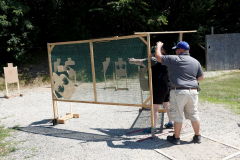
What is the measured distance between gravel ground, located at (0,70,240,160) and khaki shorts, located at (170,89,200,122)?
Result: 1.80ft

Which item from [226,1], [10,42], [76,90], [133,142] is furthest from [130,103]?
[226,1]

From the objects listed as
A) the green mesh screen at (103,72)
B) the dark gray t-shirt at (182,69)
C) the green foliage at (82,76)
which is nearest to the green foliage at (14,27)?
the green mesh screen at (103,72)

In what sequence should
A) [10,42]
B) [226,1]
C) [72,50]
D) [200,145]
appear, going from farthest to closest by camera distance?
[226,1]
[10,42]
[72,50]
[200,145]

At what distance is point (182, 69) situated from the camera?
3.64 metres

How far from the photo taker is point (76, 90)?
5227 mm

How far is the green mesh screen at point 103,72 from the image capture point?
4328 millimetres

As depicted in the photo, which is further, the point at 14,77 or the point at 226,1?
the point at 226,1

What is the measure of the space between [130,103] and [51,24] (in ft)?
47.2

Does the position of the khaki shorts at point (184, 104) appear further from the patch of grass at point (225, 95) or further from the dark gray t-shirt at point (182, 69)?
the patch of grass at point (225, 95)

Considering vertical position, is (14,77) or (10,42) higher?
(10,42)

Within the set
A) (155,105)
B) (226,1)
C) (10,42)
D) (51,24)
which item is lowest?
(155,105)

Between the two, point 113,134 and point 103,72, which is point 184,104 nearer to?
point 113,134

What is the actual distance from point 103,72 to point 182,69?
1826 mm

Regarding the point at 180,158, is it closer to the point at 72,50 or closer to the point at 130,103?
the point at 130,103
